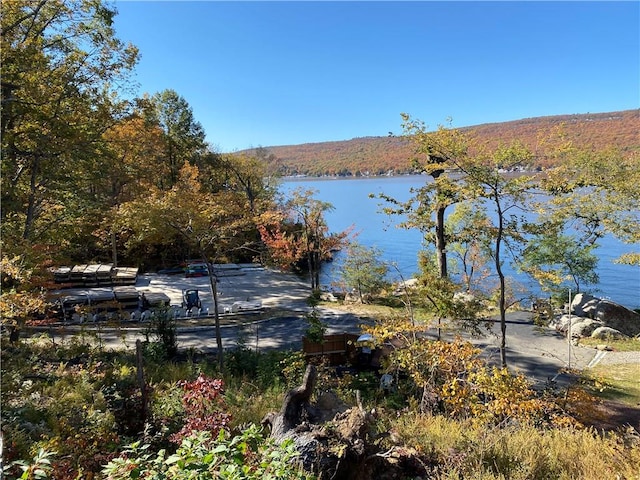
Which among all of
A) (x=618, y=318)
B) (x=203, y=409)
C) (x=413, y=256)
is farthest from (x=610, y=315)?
(x=413, y=256)

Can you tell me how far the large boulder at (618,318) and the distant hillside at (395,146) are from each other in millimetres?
6256

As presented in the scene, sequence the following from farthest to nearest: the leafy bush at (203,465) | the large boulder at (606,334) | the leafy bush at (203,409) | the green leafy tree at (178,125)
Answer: the green leafy tree at (178,125) < the large boulder at (606,334) < the leafy bush at (203,409) < the leafy bush at (203,465)

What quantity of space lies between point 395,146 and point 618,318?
75.0ft

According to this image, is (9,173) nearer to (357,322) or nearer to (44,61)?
(44,61)

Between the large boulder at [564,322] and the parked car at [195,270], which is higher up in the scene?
the parked car at [195,270]

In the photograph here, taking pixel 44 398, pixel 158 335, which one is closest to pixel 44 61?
pixel 158 335

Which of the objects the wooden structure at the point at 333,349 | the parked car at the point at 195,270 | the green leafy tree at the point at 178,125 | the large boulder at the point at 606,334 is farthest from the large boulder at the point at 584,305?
the green leafy tree at the point at 178,125

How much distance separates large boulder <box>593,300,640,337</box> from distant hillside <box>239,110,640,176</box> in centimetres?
626

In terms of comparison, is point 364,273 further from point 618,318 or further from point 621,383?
point 621,383

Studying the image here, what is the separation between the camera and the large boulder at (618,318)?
1498 centimetres

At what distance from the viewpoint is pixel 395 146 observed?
34.6 metres

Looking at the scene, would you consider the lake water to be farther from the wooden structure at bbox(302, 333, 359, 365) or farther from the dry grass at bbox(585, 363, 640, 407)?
the dry grass at bbox(585, 363, 640, 407)

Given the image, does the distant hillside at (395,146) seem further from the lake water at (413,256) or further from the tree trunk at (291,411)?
the tree trunk at (291,411)

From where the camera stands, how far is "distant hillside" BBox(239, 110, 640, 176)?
47.1 ft
